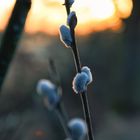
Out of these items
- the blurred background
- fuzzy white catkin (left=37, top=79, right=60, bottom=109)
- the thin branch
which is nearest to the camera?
the thin branch

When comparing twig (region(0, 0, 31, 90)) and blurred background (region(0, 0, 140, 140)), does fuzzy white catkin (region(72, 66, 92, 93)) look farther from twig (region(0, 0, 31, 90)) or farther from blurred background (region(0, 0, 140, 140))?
blurred background (region(0, 0, 140, 140))

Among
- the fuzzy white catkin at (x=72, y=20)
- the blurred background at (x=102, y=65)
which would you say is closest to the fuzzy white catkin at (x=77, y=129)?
the fuzzy white catkin at (x=72, y=20)

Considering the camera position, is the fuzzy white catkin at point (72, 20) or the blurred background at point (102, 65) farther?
the blurred background at point (102, 65)

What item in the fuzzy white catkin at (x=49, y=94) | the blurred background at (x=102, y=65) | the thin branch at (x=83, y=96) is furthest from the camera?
the blurred background at (x=102, y=65)

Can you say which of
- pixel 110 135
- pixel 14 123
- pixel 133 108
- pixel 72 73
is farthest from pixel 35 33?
pixel 14 123

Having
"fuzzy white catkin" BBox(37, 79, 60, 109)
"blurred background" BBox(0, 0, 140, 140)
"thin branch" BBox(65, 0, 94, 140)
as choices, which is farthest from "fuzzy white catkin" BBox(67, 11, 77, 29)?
"blurred background" BBox(0, 0, 140, 140)

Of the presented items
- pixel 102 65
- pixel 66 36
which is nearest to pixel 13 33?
pixel 66 36

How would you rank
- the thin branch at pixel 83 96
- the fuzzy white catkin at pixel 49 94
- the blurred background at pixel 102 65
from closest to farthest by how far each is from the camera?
the thin branch at pixel 83 96 < the fuzzy white catkin at pixel 49 94 < the blurred background at pixel 102 65

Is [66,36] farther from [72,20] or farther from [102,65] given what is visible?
[102,65]

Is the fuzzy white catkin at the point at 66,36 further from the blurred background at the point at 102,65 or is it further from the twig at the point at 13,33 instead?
the blurred background at the point at 102,65
